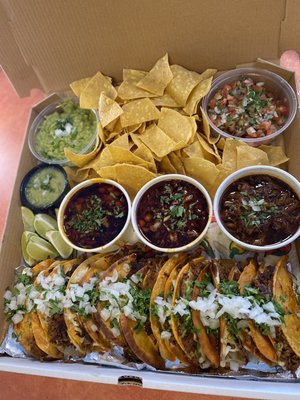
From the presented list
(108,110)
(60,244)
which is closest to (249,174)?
(108,110)

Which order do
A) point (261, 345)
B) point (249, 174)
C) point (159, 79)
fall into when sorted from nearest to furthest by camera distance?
1. point (261, 345)
2. point (249, 174)
3. point (159, 79)

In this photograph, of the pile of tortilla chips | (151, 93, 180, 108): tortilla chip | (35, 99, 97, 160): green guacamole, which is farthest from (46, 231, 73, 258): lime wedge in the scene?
(151, 93, 180, 108): tortilla chip

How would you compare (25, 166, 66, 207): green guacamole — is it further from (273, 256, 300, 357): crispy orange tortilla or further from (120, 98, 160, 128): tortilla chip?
(273, 256, 300, 357): crispy orange tortilla

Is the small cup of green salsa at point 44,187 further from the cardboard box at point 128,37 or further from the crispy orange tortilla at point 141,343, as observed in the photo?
the crispy orange tortilla at point 141,343

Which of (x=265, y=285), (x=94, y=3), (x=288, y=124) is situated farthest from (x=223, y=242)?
(x=94, y=3)

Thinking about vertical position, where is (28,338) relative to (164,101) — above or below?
below

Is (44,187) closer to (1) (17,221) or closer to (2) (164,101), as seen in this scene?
(1) (17,221)
